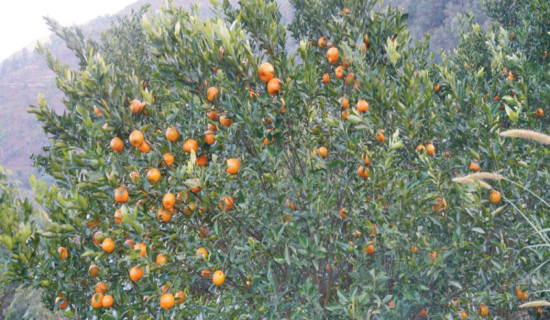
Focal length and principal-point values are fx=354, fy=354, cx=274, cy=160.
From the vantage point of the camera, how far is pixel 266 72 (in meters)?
2.47

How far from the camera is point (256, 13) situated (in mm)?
2766

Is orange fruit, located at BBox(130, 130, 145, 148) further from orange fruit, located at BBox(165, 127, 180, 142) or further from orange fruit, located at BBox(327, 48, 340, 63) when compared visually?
orange fruit, located at BBox(327, 48, 340, 63)

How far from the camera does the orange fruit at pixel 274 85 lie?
247 cm

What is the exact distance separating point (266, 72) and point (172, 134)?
0.81m

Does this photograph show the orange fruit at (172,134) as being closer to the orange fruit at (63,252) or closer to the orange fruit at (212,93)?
the orange fruit at (212,93)

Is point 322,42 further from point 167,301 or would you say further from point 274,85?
point 167,301

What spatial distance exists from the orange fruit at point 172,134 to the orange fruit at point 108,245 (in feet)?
2.63

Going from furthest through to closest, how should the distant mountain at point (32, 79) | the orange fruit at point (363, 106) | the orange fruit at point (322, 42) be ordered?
1. the distant mountain at point (32, 79)
2. the orange fruit at point (322, 42)
3. the orange fruit at point (363, 106)

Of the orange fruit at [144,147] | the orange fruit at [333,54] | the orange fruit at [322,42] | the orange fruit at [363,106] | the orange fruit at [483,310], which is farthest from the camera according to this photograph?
the orange fruit at [322,42]

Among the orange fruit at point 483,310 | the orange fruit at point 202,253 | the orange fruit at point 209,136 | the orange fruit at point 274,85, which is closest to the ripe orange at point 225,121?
the orange fruit at point 209,136

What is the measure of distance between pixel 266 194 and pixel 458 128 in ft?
5.39

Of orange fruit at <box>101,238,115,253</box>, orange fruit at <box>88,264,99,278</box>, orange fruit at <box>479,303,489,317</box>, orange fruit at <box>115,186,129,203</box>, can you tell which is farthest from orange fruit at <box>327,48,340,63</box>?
orange fruit at <box>88,264,99,278</box>

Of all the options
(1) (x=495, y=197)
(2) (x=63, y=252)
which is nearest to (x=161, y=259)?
(2) (x=63, y=252)

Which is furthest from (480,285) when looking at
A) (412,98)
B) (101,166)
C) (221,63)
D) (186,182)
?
(101,166)
